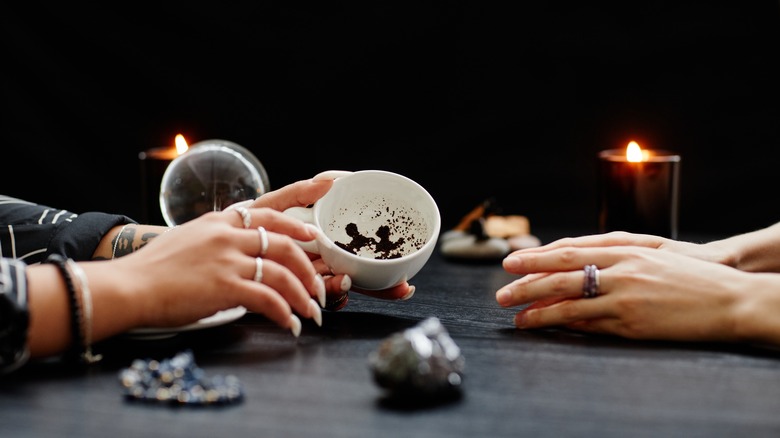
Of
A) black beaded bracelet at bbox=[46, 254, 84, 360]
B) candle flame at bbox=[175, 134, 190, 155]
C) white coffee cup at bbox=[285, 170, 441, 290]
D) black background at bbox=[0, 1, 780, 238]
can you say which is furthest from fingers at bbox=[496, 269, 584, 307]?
black background at bbox=[0, 1, 780, 238]

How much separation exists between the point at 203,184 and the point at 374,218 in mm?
425

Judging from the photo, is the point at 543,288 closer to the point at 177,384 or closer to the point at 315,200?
the point at 315,200

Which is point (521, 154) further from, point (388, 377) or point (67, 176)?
point (388, 377)

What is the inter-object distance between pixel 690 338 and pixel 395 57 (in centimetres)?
128

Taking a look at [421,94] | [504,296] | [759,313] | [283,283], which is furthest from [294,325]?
[421,94]

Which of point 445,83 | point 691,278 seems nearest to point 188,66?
point 445,83

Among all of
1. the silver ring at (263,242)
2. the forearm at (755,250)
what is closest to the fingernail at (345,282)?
the silver ring at (263,242)

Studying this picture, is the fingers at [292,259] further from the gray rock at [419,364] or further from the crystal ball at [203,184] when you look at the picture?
the crystal ball at [203,184]

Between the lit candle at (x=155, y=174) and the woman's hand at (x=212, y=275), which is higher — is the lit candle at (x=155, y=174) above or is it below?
above

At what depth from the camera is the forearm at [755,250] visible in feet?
3.82

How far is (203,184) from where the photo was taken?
1.40 meters

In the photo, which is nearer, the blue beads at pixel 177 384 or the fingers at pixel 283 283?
the blue beads at pixel 177 384

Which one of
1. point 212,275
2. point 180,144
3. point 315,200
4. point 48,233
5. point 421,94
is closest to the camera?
point 212,275

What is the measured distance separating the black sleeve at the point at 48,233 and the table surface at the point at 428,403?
32 cm
